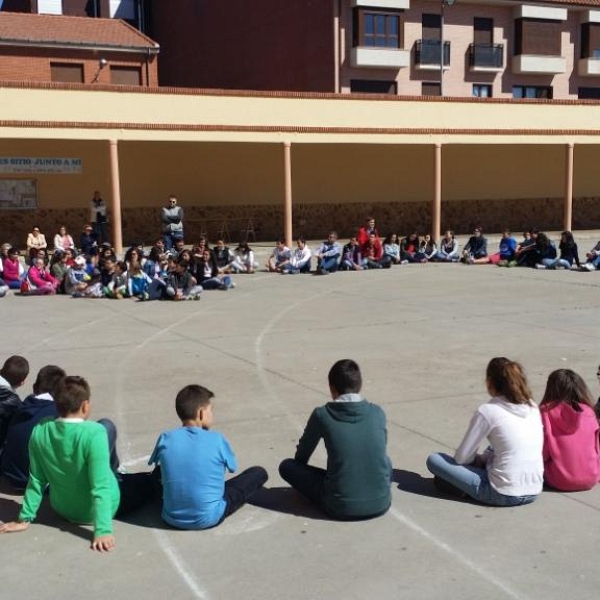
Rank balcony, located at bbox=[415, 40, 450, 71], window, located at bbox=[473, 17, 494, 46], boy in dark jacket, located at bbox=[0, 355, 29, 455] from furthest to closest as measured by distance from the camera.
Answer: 1. window, located at bbox=[473, 17, 494, 46]
2. balcony, located at bbox=[415, 40, 450, 71]
3. boy in dark jacket, located at bbox=[0, 355, 29, 455]

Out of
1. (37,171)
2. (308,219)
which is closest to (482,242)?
(308,219)

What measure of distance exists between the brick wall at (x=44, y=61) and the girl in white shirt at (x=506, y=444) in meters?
32.8

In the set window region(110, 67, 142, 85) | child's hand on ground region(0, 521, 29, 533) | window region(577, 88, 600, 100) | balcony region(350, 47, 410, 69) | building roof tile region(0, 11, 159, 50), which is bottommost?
child's hand on ground region(0, 521, 29, 533)

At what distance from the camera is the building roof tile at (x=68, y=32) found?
35.1 metres

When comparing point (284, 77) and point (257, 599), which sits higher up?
point (284, 77)

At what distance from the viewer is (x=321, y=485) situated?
18.8ft

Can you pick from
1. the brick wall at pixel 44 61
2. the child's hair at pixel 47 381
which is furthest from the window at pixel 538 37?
the child's hair at pixel 47 381

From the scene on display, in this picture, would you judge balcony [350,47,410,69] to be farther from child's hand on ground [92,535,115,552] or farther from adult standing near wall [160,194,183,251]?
child's hand on ground [92,535,115,552]

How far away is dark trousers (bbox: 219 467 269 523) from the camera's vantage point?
18.6ft

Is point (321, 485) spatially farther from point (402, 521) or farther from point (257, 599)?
point (257, 599)

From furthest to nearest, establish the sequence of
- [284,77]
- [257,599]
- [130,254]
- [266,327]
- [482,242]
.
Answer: [284,77]
[482,242]
[130,254]
[266,327]
[257,599]

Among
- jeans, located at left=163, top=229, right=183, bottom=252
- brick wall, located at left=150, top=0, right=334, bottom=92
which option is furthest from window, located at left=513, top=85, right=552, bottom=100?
jeans, located at left=163, top=229, right=183, bottom=252

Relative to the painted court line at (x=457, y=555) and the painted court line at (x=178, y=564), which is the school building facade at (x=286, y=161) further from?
the painted court line at (x=457, y=555)

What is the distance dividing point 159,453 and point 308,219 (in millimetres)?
24935
